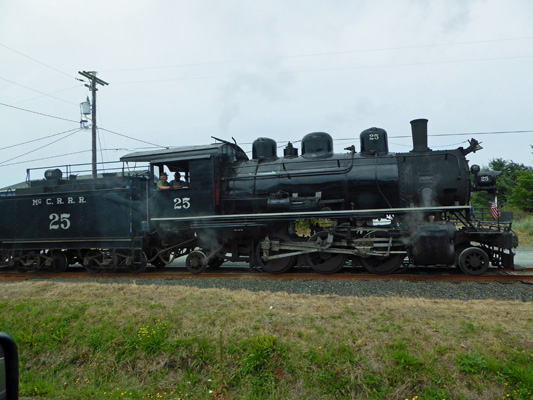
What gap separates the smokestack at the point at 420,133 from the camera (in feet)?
31.2

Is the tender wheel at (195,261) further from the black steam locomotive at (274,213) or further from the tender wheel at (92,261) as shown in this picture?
the tender wheel at (92,261)

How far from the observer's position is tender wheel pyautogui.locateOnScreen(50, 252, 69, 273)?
1192cm

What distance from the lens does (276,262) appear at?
10.1 meters

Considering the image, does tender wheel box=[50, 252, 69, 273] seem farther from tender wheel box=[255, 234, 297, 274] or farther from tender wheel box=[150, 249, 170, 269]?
tender wheel box=[255, 234, 297, 274]

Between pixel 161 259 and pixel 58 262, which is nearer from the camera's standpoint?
pixel 161 259

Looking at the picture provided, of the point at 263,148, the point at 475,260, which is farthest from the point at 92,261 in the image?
the point at 475,260

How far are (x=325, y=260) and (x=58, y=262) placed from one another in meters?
8.29

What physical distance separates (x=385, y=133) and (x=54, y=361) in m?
8.78

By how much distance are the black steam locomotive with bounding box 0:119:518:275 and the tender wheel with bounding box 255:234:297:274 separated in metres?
0.03

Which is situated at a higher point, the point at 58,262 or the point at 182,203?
the point at 182,203

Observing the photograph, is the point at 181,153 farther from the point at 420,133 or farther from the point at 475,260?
the point at 475,260

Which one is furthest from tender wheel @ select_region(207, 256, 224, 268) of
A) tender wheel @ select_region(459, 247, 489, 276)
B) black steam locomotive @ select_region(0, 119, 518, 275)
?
tender wheel @ select_region(459, 247, 489, 276)

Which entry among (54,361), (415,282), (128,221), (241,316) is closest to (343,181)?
(415,282)

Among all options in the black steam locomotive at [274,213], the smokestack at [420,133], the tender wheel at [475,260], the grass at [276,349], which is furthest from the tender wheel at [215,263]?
the tender wheel at [475,260]
